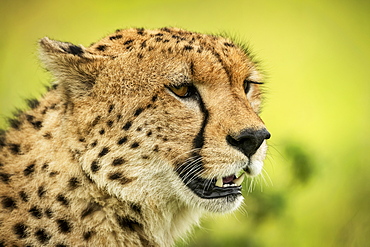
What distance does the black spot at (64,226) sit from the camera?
2.85 meters

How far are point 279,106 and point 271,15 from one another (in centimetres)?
240

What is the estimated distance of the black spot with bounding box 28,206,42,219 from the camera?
2869mm

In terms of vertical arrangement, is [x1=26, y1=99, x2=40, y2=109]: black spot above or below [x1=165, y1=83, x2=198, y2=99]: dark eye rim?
below

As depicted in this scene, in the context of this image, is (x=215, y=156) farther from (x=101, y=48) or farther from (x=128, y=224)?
(x=101, y=48)

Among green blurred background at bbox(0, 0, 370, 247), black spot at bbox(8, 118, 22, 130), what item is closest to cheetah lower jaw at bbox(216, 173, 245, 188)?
black spot at bbox(8, 118, 22, 130)

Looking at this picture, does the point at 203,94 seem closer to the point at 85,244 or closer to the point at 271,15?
the point at 85,244

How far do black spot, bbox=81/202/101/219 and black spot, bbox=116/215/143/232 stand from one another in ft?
0.38

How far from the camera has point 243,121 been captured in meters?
2.88

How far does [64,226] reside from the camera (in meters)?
2.86

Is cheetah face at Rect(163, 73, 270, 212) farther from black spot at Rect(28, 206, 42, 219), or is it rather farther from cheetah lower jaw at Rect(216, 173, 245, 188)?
black spot at Rect(28, 206, 42, 219)

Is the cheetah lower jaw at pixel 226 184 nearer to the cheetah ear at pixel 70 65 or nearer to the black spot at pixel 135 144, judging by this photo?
the black spot at pixel 135 144

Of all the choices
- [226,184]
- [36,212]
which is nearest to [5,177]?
[36,212]

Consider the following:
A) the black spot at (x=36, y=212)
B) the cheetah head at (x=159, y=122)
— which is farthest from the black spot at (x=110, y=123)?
the black spot at (x=36, y=212)

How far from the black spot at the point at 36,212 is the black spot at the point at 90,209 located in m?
0.21
